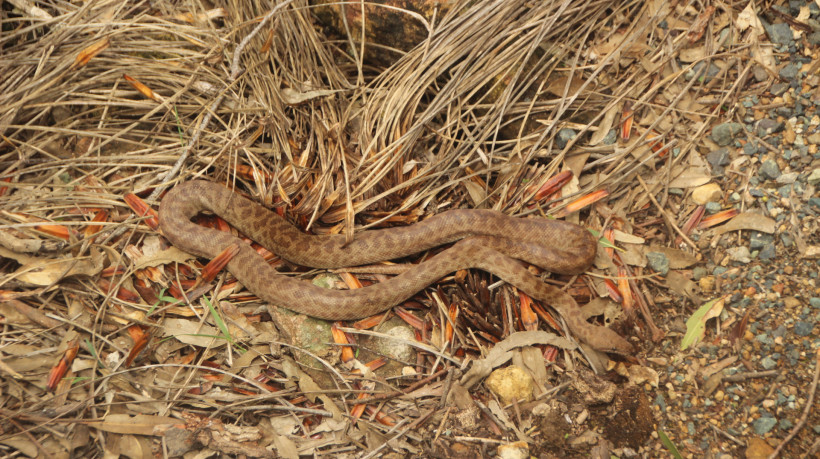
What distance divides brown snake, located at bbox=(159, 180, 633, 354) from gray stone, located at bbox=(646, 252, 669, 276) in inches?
21.4

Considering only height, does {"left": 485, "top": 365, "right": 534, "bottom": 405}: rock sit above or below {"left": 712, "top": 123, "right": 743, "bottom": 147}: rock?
below

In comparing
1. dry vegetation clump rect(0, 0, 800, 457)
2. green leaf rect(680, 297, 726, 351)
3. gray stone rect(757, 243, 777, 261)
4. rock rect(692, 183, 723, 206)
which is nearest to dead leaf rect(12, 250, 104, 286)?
dry vegetation clump rect(0, 0, 800, 457)

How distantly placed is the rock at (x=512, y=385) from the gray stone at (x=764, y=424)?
163cm

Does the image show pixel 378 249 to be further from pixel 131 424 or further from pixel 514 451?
pixel 131 424

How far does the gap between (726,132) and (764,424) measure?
264cm

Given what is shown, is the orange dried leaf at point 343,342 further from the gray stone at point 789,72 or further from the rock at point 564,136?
the gray stone at point 789,72

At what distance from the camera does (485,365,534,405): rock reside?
13.8ft

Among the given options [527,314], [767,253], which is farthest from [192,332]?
[767,253]

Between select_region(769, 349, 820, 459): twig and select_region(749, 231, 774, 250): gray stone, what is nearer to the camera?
select_region(769, 349, 820, 459): twig

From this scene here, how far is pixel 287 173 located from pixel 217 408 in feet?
7.54

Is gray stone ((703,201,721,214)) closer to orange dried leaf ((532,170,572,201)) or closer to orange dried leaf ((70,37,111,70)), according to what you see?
orange dried leaf ((532,170,572,201))

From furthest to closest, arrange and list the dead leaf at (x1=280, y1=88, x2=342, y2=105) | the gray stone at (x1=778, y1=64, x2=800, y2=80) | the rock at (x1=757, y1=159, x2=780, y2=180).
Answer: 1. the dead leaf at (x1=280, y1=88, x2=342, y2=105)
2. the gray stone at (x1=778, y1=64, x2=800, y2=80)
3. the rock at (x1=757, y1=159, x2=780, y2=180)

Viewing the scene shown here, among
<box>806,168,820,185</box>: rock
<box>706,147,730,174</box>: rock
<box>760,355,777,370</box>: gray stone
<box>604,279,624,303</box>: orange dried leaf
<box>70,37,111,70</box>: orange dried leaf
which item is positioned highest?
<box>70,37,111,70</box>: orange dried leaf

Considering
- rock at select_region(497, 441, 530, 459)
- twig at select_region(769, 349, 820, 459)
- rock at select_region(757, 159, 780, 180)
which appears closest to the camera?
twig at select_region(769, 349, 820, 459)
